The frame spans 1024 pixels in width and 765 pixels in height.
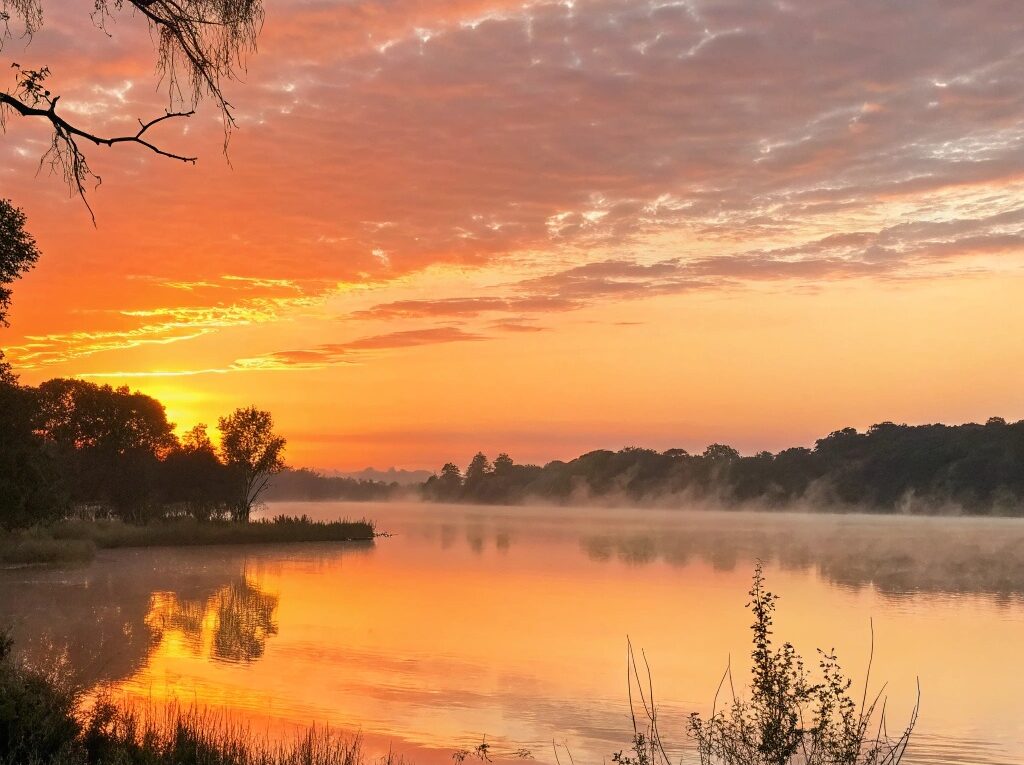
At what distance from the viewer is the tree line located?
66750mm

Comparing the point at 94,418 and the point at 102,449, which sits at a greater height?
the point at 94,418

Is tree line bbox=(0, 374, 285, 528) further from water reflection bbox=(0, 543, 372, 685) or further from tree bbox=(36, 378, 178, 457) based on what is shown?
water reflection bbox=(0, 543, 372, 685)

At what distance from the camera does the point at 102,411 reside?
68750 mm

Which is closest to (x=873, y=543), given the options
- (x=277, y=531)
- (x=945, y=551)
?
(x=945, y=551)

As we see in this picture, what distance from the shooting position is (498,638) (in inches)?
1021

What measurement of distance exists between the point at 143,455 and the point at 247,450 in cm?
887

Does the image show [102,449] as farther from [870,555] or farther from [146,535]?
[870,555]

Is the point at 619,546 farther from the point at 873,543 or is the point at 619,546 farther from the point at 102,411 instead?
the point at 102,411

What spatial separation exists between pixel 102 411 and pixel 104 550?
17242 mm

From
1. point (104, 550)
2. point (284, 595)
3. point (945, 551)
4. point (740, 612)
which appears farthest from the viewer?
point (945, 551)

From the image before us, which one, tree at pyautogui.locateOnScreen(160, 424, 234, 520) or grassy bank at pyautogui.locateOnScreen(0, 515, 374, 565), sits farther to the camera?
tree at pyautogui.locateOnScreen(160, 424, 234, 520)

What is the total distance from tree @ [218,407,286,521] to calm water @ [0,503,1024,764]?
21677 mm

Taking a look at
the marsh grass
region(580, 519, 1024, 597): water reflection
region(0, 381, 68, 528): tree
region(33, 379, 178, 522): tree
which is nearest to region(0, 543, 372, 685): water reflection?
region(0, 381, 68, 528): tree

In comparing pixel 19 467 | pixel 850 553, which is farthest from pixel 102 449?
pixel 850 553
